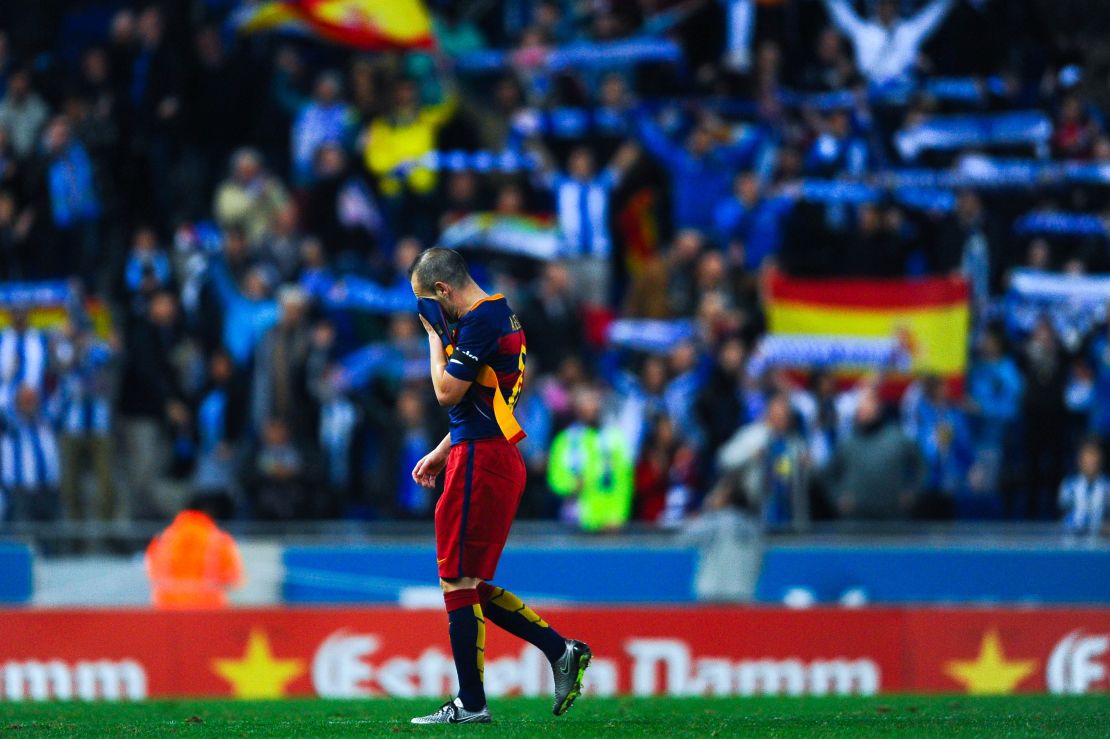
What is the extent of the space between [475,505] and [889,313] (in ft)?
33.5

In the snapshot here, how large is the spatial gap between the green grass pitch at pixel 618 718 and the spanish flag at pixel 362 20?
397 inches

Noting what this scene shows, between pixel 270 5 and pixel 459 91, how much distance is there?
2311 mm

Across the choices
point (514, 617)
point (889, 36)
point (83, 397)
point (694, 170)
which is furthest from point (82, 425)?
point (889, 36)

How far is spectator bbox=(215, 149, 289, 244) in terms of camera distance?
18.5 meters

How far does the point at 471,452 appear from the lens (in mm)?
8359

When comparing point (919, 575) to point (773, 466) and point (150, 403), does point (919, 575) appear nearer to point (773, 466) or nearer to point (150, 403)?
point (773, 466)

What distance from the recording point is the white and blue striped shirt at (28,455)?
16.9 m

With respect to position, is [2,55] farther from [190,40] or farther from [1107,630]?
[1107,630]

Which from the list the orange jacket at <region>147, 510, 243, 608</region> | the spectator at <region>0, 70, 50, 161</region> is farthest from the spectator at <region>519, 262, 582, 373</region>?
the spectator at <region>0, 70, 50, 161</region>

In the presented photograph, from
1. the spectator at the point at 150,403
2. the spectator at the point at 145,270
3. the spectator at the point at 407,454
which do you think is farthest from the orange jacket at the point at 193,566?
the spectator at the point at 145,270

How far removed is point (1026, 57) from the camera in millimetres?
20359

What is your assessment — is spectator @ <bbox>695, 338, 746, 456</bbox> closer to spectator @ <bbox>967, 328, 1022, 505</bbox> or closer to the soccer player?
spectator @ <bbox>967, 328, 1022, 505</bbox>

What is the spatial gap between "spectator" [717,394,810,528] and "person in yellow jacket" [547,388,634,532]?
90 centimetres

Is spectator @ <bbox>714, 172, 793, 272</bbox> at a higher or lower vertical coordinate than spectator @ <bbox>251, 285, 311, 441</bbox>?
higher
